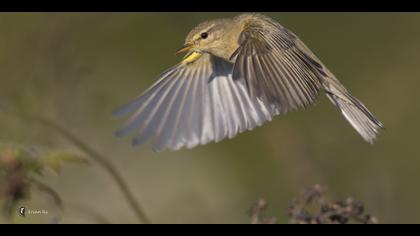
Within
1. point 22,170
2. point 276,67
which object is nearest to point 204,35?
point 276,67

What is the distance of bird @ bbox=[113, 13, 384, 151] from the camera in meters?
3.53

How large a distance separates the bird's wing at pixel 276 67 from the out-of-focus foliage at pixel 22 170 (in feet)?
2.77

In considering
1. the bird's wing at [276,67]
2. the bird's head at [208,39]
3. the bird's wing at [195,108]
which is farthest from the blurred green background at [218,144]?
the bird's wing at [276,67]

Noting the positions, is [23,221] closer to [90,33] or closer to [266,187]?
[266,187]

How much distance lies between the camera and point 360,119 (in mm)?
4020

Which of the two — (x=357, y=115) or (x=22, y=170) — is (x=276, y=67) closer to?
(x=357, y=115)

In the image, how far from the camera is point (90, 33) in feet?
19.9

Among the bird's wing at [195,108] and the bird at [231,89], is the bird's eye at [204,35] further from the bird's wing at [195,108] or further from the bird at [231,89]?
the bird's wing at [195,108]

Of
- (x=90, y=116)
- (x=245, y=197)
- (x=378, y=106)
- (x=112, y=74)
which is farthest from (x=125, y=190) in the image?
(x=378, y=106)

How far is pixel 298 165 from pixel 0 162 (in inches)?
121

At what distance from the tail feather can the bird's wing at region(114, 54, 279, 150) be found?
1.17ft

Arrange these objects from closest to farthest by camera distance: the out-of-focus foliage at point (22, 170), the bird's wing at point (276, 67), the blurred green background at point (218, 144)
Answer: the out-of-focus foliage at point (22, 170) < the bird's wing at point (276, 67) < the blurred green background at point (218, 144)

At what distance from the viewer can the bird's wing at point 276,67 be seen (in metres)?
3.36

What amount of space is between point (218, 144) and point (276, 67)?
238 cm
